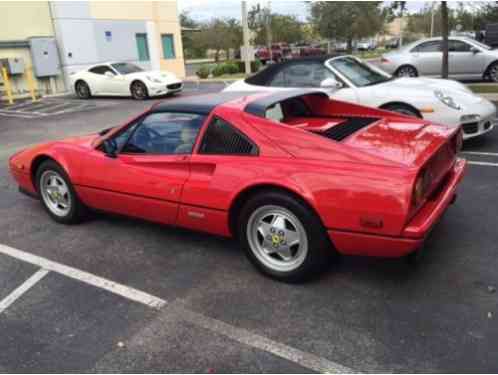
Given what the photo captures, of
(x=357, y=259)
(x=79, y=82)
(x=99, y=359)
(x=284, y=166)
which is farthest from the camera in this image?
(x=79, y=82)

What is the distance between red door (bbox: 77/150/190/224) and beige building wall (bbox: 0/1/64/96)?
50.2 feet

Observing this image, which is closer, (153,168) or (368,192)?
(368,192)

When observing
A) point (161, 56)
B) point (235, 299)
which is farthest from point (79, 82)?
point (235, 299)

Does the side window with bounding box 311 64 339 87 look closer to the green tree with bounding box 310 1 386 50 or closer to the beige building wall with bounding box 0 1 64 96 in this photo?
the beige building wall with bounding box 0 1 64 96

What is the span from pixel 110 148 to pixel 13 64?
15.1 meters

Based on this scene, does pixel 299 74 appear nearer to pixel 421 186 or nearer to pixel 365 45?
pixel 421 186

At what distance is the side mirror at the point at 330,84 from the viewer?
6637 millimetres

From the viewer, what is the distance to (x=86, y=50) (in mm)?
19391

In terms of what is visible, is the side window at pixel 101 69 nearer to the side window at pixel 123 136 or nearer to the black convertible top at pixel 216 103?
the side window at pixel 123 136

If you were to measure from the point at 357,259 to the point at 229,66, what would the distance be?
2302cm

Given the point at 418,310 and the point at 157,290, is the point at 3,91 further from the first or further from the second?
the point at 418,310

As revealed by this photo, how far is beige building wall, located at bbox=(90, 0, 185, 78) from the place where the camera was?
20156mm

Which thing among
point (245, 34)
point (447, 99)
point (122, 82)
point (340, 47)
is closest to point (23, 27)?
point (122, 82)

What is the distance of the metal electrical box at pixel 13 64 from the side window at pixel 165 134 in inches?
597
